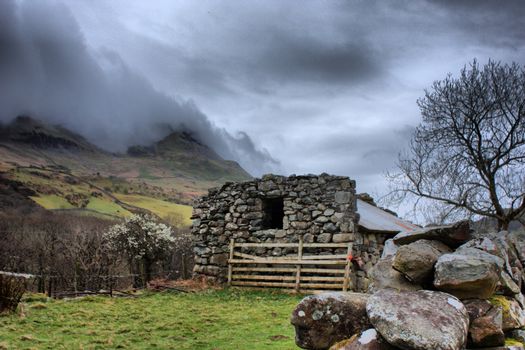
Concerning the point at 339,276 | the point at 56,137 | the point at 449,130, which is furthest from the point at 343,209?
the point at 56,137

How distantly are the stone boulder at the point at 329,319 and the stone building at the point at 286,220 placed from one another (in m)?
10.7

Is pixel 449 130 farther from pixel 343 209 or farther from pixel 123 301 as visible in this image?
pixel 123 301

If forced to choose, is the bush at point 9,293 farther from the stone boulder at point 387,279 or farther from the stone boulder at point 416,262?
the stone boulder at point 416,262

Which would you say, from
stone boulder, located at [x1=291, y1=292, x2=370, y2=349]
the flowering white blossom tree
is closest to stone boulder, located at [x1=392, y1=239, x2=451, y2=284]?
stone boulder, located at [x1=291, y1=292, x2=370, y2=349]

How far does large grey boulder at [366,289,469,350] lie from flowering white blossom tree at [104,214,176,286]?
810 inches

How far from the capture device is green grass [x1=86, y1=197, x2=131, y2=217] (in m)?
57.2

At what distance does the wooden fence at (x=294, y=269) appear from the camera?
15125mm

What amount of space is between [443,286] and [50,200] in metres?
61.8

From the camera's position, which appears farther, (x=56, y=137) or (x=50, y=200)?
(x=56, y=137)

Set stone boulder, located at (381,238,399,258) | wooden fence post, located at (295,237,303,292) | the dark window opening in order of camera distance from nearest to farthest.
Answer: stone boulder, located at (381,238,399,258)
wooden fence post, located at (295,237,303,292)
the dark window opening

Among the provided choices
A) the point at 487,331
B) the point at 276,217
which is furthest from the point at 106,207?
the point at 487,331

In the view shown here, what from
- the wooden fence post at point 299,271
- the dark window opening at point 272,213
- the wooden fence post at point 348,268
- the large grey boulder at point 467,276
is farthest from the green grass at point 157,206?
the large grey boulder at point 467,276

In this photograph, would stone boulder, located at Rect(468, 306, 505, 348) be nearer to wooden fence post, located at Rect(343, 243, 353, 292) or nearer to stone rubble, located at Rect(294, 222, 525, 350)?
stone rubble, located at Rect(294, 222, 525, 350)

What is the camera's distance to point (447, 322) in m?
3.89
